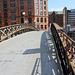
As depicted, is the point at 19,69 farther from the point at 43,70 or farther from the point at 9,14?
the point at 9,14

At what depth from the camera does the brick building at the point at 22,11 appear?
56.5 meters

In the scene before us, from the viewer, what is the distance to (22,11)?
5666cm

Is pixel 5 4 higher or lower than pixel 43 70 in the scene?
higher

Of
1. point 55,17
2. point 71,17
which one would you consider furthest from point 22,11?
point 71,17

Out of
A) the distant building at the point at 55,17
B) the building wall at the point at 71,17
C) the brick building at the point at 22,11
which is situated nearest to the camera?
the brick building at the point at 22,11

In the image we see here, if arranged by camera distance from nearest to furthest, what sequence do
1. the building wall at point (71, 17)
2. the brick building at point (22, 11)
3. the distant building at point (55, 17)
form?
the brick building at point (22, 11)
the distant building at point (55, 17)
the building wall at point (71, 17)

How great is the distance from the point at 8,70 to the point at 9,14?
55.0 meters

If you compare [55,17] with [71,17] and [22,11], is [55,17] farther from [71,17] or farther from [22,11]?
[22,11]

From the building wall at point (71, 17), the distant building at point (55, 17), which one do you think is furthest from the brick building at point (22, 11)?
the building wall at point (71, 17)

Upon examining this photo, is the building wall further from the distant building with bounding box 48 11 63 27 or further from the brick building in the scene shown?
the brick building

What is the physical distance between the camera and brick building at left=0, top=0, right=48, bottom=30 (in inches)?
2226

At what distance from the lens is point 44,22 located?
5869 centimetres

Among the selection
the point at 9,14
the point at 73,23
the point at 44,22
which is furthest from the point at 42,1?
the point at 73,23

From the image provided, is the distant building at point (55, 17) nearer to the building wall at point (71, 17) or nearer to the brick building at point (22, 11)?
the building wall at point (71, 17)
